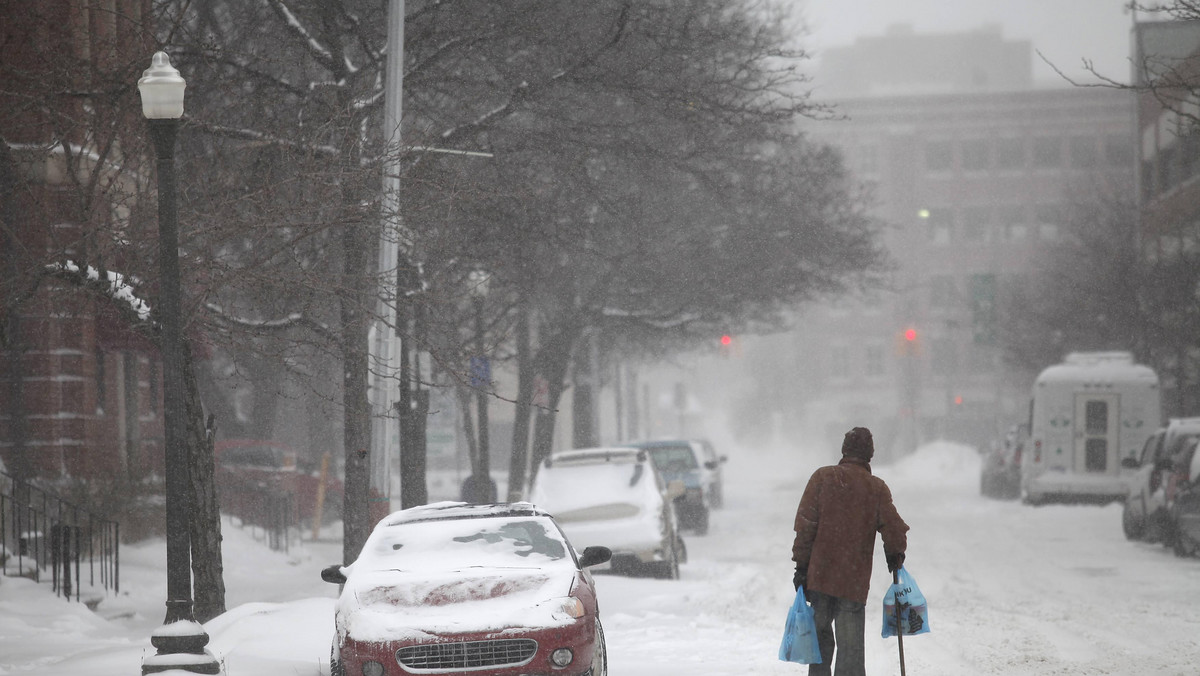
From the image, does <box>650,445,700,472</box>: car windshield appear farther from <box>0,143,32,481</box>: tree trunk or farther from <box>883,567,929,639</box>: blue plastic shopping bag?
<box>883,567,929,639</box>: blue plastic shopping bag

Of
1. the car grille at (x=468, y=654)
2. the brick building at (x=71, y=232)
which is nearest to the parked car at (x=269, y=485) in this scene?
the brick building at (x=71, y=232)

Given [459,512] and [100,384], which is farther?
[100,384]

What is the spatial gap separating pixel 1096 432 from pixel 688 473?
8506 mm

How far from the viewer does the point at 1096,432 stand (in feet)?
102

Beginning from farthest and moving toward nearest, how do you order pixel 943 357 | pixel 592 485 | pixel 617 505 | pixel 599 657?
1. pixel 943 357
2. pixel 592 485
3. pixel 617 505
4. pixel 599 657

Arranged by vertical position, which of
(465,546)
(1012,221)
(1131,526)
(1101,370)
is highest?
(1012,221)

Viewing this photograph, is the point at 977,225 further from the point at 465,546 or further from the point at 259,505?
the point at 465,546

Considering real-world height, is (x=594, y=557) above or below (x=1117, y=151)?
below

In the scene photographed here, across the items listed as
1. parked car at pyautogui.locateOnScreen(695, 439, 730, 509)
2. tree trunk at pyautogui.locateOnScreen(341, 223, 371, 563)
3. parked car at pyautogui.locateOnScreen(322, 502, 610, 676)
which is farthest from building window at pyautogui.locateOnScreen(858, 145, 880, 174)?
parked car at pyautogui.locateOnScreen(322, 502, 610, 676)

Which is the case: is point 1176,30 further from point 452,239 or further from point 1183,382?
point 452,239

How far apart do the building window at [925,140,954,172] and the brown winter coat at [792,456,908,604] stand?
81704 mm

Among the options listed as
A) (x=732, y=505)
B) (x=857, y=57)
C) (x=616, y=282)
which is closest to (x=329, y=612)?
(x=616, y=282)

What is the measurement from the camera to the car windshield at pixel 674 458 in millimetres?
30809

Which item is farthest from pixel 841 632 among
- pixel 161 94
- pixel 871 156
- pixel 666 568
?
pixel 871 156
